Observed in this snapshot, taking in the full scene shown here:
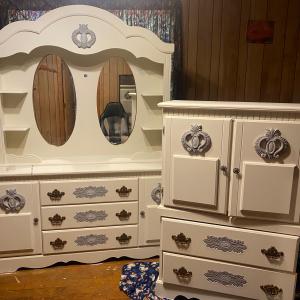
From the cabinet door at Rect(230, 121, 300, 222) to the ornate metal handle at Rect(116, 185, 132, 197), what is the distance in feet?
2.51

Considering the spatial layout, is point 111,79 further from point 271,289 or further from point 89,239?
point 271,289

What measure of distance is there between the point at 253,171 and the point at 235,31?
4.30ft

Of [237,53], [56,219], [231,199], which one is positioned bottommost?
[56,219]

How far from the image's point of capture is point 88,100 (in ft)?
7.42

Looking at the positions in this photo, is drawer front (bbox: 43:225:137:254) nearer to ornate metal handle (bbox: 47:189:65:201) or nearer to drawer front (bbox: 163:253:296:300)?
ornate metal handle (bbox: 47:189:65:201)

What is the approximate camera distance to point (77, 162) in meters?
2.28

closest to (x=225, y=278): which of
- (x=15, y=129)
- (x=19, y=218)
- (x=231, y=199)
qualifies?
(x=231, y=199)

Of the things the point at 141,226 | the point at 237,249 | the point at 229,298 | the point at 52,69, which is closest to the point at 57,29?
the point at 52,69

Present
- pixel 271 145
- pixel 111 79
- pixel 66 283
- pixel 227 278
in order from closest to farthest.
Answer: pixel 271 145, pixel 227 278, pixel 66 283, pixel 111 79

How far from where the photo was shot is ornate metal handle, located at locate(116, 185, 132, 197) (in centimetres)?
217

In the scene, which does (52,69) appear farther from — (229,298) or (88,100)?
(229,298)

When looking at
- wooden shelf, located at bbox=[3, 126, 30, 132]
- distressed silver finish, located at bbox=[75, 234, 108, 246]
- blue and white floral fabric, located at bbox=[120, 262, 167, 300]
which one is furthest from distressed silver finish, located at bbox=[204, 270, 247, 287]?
wooden shelf, located at bbox=[3, 126, 30, 132]

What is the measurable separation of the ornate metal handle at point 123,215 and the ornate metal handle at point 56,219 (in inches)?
14.1

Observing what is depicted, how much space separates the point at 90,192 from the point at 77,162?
0.85 feet
